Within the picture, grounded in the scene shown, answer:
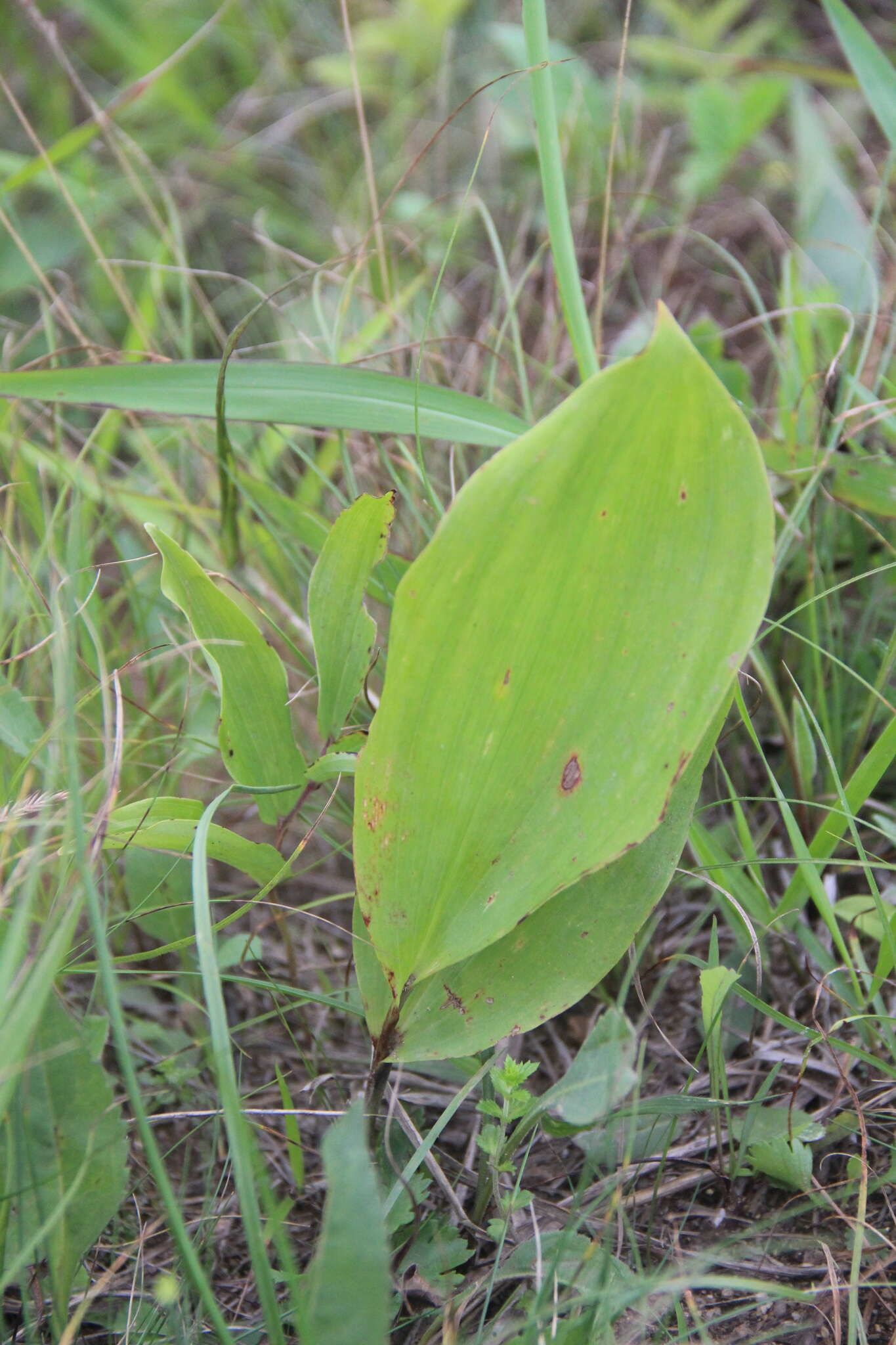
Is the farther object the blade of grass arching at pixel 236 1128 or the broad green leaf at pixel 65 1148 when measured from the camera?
the broad green leaf at pixel 65 1148

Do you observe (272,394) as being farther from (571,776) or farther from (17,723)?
(571,776)

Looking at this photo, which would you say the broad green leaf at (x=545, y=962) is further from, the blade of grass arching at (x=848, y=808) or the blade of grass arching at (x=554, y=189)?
the blade of grass arching at (x=554, y=189)

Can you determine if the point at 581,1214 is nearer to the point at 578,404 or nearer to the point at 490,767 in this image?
the point at 490,767

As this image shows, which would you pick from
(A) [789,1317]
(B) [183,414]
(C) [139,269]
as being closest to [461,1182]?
(A) [789,1317]

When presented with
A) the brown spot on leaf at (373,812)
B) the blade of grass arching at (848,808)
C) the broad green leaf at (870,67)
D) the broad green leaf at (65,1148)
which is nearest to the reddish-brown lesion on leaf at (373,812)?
the brown spot on leaf at (373,812)

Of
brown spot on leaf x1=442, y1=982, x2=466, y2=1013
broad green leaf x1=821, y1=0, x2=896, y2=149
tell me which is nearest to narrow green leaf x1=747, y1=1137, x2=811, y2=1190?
brown spot on leaf x1=442, y1=982, x2=466, y2=1013

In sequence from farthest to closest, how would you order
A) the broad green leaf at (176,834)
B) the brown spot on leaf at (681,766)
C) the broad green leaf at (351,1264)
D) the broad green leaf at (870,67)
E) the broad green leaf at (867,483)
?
the broad green leaf at (870,67) < the broad green leaf at (867,483) < the broad green leaf at (176,834) < the brown spot on leaf at (681,766) < the broad green leaf at (351,1264)
